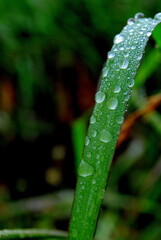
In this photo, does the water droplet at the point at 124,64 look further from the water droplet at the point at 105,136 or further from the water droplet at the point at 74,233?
the water droplet at the point at 74,233

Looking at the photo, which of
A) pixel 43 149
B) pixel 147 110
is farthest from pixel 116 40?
pixel 43 149

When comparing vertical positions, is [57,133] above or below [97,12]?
below

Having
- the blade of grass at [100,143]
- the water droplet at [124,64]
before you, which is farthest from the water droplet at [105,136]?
the water droplet at [124,64]

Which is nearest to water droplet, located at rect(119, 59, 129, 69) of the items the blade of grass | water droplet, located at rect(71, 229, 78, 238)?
the blade of grass

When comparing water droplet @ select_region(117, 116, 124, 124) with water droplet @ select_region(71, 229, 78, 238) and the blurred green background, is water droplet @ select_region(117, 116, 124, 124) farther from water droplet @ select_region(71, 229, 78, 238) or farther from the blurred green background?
the blurred green background

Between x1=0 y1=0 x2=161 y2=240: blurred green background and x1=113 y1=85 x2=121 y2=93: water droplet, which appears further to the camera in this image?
x1=0 y1=0 x2=161 y2=240: blurred green background

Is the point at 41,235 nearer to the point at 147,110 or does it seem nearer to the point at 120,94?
the point at 120,94

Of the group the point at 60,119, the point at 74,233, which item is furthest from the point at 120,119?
the point at 60,119
